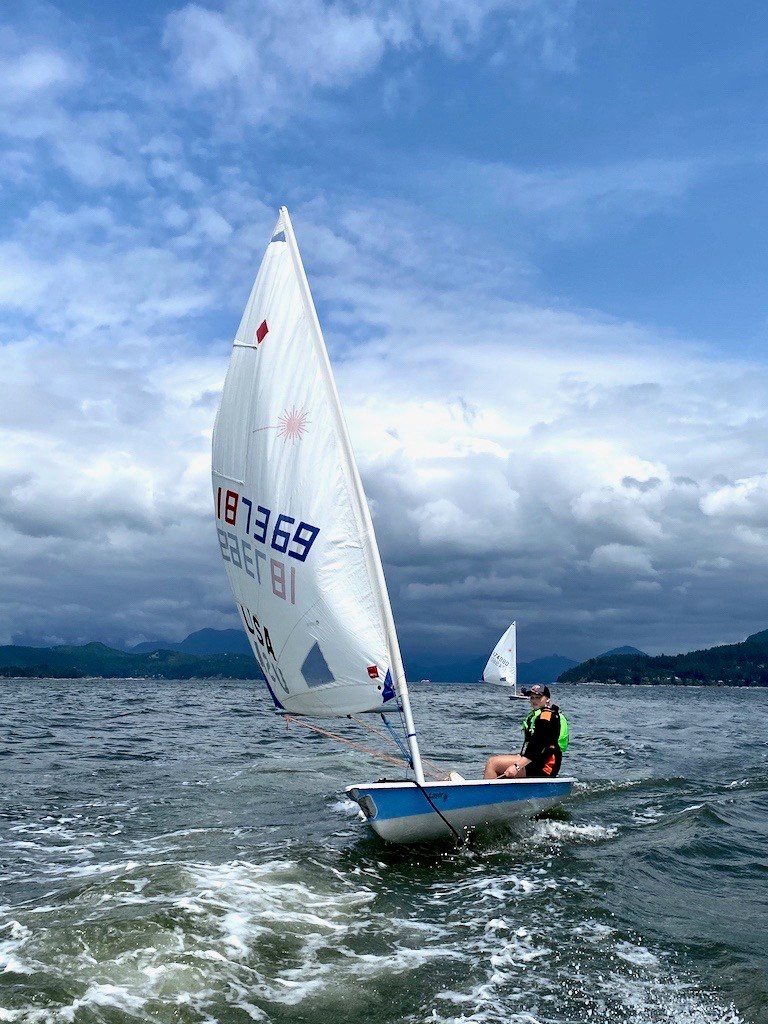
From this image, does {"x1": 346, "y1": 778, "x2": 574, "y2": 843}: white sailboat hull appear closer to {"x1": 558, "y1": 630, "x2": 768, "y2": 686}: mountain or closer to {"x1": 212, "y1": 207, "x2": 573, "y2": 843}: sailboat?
{"x1": 212, "y1": 207, "x2": 573, "y2": 843}: sailboat

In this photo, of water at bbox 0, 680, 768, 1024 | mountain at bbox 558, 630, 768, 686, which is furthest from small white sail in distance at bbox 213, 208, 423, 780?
mountain at bbox 558, 630, 768, 686

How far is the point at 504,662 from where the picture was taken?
5769cm

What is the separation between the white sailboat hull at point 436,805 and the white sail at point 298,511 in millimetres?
1051

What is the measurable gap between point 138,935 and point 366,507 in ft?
16.7

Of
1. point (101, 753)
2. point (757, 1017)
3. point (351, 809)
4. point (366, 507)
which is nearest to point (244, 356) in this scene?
point (366, 507)

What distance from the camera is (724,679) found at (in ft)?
595

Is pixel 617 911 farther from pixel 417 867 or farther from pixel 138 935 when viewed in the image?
pixel 138 935

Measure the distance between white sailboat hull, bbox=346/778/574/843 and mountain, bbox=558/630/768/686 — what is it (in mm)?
179738

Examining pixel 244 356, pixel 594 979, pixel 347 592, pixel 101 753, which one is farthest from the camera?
pixel 101 753

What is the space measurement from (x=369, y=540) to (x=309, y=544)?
0.74m

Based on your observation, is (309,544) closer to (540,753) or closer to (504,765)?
(504,765)

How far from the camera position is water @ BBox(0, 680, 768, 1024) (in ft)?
19.4

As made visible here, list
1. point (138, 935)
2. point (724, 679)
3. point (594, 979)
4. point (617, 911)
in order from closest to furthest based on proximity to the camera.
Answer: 1. point (594, 979)
2. point (138, 935)
3. point (617, 911)
4. point (724, 679)

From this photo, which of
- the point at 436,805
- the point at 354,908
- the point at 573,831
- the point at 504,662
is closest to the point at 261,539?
the point at 436,805
